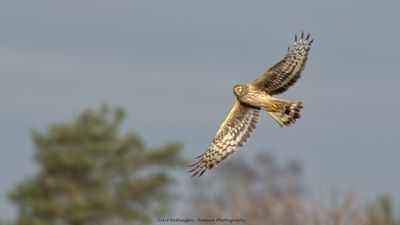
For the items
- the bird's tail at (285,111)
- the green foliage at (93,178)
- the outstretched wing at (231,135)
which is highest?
the green foliage at (93,178)

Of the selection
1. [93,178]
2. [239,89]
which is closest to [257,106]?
[239,89]

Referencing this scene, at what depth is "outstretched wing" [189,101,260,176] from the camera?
25.4m

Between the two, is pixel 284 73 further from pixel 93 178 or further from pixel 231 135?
pixel 93 178

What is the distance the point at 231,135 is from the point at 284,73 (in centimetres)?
131

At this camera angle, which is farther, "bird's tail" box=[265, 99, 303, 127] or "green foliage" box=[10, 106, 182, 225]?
"green foliage" box=[10, 106, 182, 225]

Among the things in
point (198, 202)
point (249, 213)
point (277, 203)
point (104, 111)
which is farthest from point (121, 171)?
point (198, 202)

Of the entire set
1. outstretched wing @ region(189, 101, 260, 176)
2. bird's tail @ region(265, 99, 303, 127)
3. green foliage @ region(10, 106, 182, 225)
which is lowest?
bird's tail @ region(265, 99, 303, 127)

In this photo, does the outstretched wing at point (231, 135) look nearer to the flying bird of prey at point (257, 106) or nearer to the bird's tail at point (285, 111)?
the flying bird of prey at point (257, 106)

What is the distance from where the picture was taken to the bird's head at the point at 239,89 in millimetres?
24825

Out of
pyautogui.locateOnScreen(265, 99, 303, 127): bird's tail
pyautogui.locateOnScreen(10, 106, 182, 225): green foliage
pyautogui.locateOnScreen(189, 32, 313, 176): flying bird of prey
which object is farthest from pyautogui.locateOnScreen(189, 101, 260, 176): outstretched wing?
pyautogui.locateOnScreen(10, 106, 182, 225): green foliage

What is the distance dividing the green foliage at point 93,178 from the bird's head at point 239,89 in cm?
3465

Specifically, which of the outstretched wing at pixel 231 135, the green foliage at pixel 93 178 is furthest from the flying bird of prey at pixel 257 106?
the green foliage at pixel 93 178

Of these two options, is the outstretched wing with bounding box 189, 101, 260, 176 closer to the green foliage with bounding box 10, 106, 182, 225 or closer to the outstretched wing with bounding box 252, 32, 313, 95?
the outstretched wing with bounding box 252, 32, 313, 95

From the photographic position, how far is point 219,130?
25.6m
